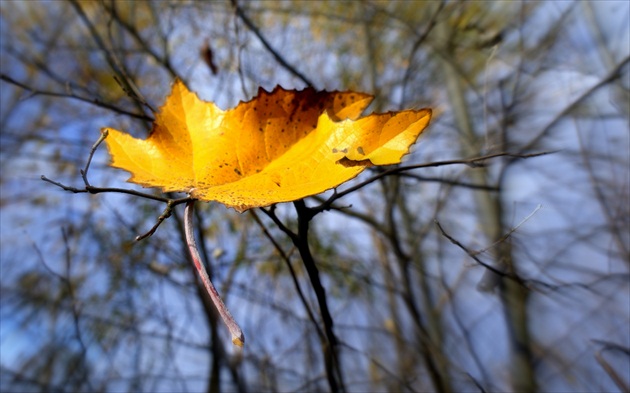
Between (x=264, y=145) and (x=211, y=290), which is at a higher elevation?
(x=264, y=145)

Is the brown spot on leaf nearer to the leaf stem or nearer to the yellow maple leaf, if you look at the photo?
the yellow maple leaf

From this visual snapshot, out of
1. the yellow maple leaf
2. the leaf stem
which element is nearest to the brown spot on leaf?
the yellow maple leaf

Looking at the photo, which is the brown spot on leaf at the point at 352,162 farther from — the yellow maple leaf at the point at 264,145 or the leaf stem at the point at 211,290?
the leaf stem at the point at 211,290

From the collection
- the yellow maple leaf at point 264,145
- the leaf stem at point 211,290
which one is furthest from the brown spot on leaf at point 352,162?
the leaf stem at point 211,290

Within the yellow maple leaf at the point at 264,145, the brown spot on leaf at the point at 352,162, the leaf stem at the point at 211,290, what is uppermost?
the yellow maple leaf at the point at 264,145

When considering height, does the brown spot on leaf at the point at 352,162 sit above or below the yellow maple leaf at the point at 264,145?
below

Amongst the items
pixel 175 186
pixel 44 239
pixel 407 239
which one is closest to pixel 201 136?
pixel 175 186
